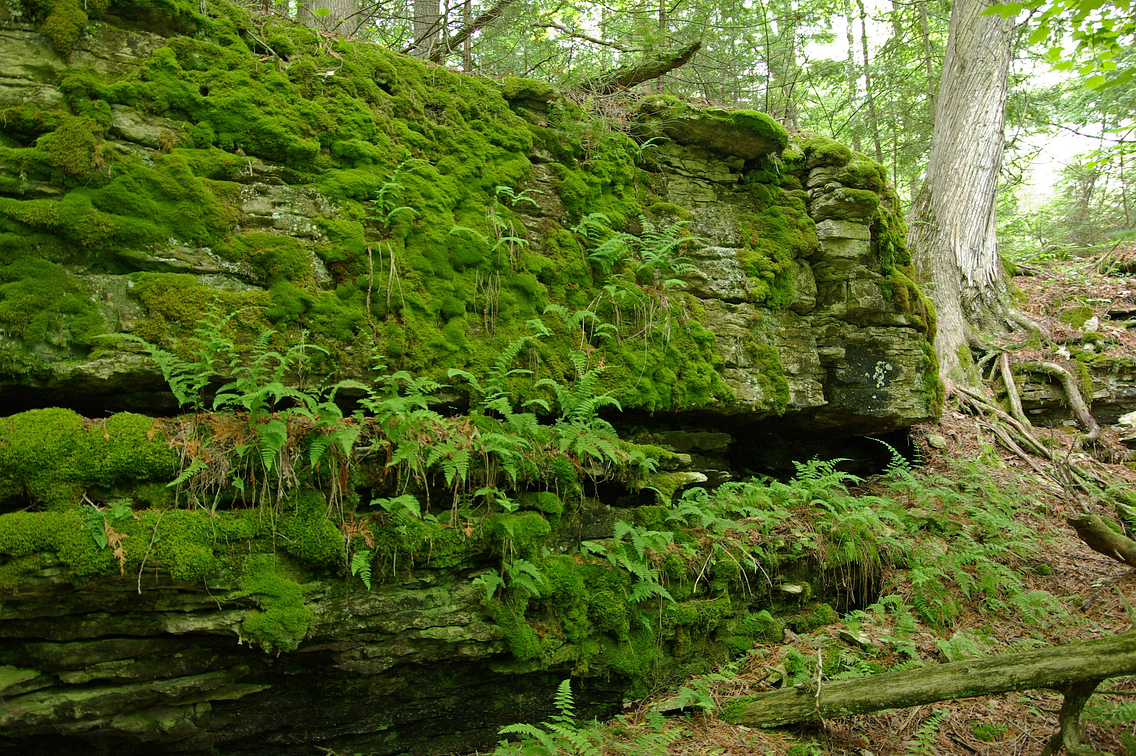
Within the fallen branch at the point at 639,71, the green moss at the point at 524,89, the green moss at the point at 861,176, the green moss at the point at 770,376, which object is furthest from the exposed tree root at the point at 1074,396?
the green moss at the point at 524,89

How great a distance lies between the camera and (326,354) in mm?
4766

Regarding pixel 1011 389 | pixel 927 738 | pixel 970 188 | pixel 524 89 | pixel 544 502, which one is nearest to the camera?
pixel 927 738

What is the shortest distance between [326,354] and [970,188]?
11604 mm

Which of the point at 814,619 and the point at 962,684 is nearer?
the point at 962,684

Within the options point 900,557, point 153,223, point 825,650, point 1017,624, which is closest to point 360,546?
point 153,223

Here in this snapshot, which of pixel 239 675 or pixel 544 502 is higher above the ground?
pixel 544 502

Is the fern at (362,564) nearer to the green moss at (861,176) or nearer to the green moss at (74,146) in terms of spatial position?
the green moss at (74,146)

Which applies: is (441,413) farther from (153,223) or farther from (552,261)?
(153,223)

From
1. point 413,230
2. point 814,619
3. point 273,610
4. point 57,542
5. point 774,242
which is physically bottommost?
point 814,619

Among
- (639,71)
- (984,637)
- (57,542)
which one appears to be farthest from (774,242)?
(57,542)

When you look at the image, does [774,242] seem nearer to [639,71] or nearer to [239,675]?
[639,71]

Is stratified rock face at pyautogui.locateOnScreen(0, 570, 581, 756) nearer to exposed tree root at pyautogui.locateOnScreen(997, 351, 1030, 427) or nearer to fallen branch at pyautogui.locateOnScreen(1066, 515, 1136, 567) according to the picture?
fallen branch at pyautogui.locateOnScreen(1066, 515, 1136, 567)

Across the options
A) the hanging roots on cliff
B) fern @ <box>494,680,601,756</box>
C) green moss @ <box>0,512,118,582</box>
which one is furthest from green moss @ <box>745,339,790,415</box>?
green moss @ <box>0,512,118,582</box>

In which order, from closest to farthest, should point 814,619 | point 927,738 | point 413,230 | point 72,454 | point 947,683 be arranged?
point 72,454, point 947,683, point 927,738, point 413,230, point 814,619
